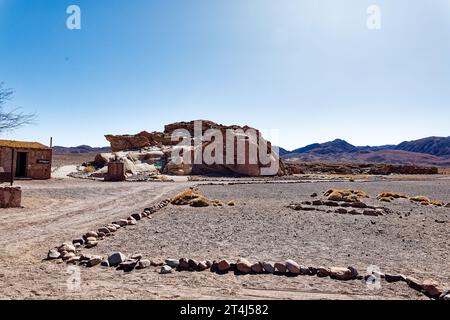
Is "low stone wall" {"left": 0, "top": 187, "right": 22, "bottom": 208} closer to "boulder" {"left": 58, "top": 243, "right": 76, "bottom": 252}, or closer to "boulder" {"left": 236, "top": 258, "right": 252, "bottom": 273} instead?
"boulder" {"left": 58, "top": 243, "right": 76, "bottom": 252}

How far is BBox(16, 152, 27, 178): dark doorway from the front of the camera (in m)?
33.1

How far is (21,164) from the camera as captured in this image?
3344cm

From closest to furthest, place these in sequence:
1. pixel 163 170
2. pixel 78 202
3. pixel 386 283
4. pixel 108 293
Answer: pixel 108 293 < pixel 386 283 < pixel 78 202 < pixel 163 170

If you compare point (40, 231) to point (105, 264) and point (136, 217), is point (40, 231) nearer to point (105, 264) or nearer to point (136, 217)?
point (136, 217)

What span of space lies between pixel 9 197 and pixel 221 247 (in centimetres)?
1029

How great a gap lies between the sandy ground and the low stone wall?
→ 1.49 ft

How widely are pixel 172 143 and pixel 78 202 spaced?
149ft

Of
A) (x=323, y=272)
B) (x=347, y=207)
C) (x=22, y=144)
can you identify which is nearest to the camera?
(x=323, y=272)

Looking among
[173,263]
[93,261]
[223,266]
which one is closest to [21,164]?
[93,261]

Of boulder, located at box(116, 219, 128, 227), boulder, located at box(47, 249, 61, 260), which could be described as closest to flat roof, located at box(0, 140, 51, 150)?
boulder, located at box(116, 219, 128, 227)

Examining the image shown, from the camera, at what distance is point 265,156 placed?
54.6 meters

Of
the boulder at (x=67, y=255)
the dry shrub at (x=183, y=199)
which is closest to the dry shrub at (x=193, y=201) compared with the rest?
the dry shrub at (x=183, y=199)

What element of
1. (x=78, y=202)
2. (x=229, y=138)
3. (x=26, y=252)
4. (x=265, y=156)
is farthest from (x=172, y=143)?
(x=26, y=252)
